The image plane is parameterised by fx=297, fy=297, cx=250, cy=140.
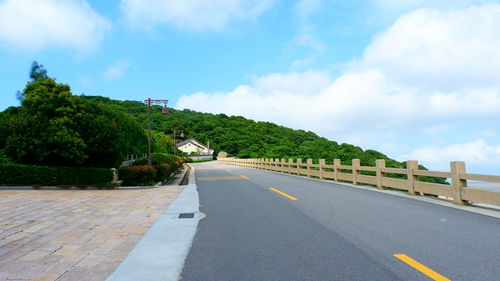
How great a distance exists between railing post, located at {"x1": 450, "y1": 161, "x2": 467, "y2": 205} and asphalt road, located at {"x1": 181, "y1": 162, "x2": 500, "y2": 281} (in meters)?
0.70

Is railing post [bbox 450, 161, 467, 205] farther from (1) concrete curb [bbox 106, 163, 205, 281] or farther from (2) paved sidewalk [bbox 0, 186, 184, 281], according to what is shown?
(2) paved sidewalk [bbox 0, 186, 184, 281]

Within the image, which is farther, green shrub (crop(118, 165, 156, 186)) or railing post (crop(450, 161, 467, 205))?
green shrub (crop(118, 165, 156, 186))

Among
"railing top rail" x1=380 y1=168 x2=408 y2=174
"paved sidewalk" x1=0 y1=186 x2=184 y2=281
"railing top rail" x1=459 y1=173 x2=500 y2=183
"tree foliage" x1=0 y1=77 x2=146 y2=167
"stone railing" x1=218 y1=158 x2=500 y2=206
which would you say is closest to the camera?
"paved sidewalk" x1=0 y1=186 x2=184 y2=281

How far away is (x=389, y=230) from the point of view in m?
5.15

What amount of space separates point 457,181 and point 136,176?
1323cm

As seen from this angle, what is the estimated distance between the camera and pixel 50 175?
13539mm

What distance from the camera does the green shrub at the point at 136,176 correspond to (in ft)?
48.8

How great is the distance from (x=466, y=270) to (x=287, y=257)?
2.02 meters

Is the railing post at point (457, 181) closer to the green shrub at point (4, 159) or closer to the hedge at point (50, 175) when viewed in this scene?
the hedge at point (50, 175)

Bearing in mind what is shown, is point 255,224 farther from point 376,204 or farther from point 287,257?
point 376,204

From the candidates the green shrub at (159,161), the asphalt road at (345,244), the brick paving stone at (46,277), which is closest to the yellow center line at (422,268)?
the asphalt road at (345,244)

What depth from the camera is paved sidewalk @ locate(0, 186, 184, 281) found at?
3742 mm

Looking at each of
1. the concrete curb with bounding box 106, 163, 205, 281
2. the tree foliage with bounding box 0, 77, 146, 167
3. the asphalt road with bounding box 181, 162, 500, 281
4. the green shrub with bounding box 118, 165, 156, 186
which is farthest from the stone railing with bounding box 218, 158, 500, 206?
the tree foliage with bounding box 0, 77, 146, 167

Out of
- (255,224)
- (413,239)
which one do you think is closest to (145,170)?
(255,224)
